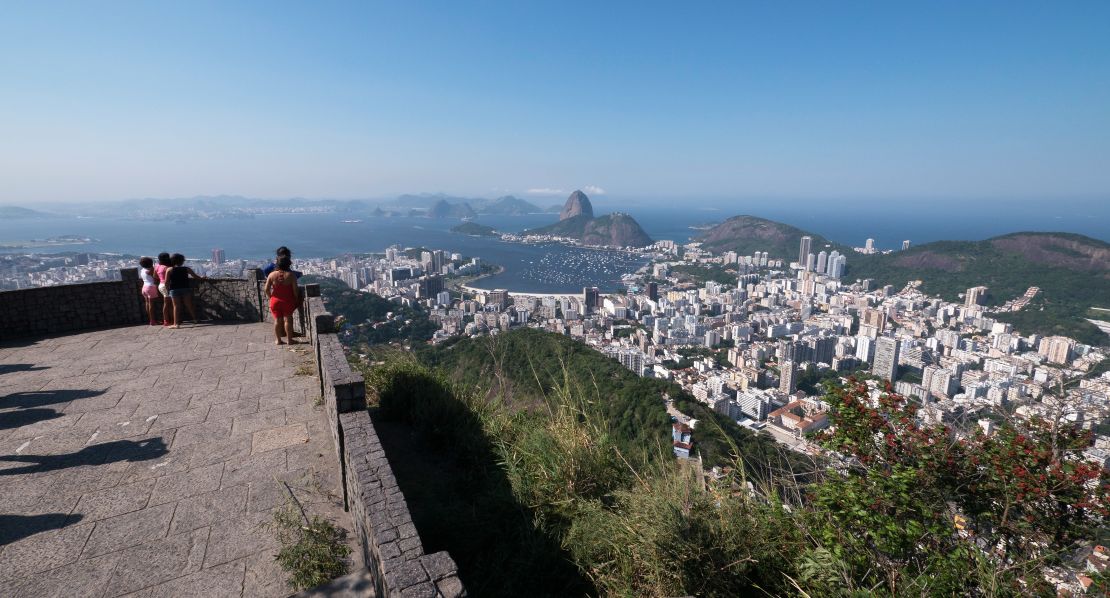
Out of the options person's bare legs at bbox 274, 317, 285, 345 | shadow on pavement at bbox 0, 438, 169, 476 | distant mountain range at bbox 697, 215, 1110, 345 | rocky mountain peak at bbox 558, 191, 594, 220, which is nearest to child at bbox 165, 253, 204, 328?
person's bare legs at bbox 274, 317, 285, 345

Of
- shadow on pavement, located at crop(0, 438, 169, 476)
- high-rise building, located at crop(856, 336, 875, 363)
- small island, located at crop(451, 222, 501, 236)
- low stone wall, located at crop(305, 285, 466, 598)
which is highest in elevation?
low stone wall, located at crop(305, 285, 466, 598)

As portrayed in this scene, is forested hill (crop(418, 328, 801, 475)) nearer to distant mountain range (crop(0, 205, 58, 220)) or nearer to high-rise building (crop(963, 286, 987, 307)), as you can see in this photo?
high-rise building (crop(963, 286, 987, 307))

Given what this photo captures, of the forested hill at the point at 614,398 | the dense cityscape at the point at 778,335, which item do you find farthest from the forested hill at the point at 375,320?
the forested hill at the point at 614,398

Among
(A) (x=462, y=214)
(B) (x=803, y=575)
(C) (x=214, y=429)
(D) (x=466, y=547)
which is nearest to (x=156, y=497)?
(C) (x=214, y=429)

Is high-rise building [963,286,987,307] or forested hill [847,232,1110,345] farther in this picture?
high-rise building [963,286,987,307]

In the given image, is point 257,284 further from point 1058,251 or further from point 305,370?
point 1058,251

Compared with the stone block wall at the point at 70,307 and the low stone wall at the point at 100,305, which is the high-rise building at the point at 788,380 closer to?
the low stone wall at the point at 100,305

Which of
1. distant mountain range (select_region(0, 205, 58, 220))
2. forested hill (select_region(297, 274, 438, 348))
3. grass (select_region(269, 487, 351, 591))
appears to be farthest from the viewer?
distant mountain range (select_region(0, 205, 58, 220))
